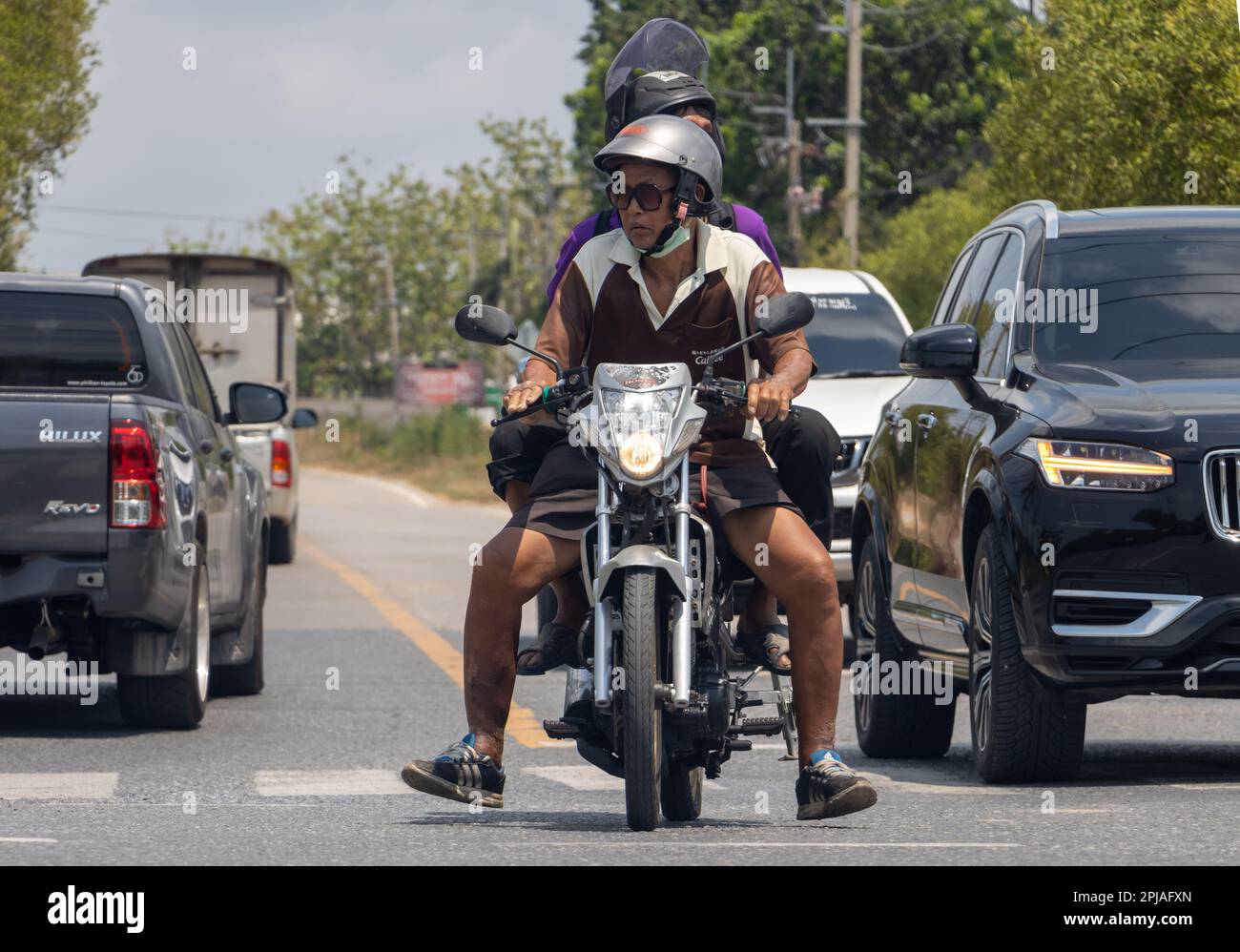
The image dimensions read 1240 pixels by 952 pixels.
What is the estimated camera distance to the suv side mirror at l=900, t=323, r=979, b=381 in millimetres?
8977

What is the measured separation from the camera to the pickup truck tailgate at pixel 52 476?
10.1 m

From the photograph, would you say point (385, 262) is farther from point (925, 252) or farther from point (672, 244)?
point (672, 244)

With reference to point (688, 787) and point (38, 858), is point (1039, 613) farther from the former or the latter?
point (38, 858)

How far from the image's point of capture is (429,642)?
1600cm

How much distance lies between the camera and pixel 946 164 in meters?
54.8

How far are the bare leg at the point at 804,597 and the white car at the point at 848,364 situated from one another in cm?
610

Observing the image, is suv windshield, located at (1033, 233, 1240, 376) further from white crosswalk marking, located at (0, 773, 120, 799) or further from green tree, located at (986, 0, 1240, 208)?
green tree, located at (986, 0, 1240, 208)

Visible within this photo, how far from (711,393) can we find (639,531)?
41cm

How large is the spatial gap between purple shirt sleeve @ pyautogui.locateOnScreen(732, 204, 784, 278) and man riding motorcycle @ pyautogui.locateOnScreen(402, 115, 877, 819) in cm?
33

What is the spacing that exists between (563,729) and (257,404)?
210 inches

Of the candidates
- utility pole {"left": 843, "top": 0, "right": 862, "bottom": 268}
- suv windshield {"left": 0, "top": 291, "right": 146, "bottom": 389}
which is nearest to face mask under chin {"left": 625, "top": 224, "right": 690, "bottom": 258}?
suv windshield {"left": 0, "top": 291, "right": 146, "bottom": 389}

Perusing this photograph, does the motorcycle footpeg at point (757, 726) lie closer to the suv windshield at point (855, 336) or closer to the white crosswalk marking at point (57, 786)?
the white crosswalk marking at point (57, 786)

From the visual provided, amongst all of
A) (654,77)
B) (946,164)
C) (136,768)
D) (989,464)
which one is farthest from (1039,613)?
(946,164)
